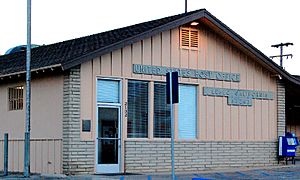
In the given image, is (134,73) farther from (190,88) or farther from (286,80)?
(286,80)

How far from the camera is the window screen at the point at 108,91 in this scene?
838 inches

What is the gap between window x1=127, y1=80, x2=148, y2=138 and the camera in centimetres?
2203

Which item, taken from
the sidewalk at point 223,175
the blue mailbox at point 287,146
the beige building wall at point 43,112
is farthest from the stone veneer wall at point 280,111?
the beige building wall at point 43,112

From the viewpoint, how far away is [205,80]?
78.8 feet

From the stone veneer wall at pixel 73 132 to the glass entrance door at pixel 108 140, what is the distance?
2.23ft

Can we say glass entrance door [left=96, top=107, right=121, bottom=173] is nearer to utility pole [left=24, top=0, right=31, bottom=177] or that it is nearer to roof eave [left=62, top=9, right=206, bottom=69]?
roof eave [left=62, top=9, right=206, bottom=69]

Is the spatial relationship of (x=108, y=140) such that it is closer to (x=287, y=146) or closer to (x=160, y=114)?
(x=160, y=114)

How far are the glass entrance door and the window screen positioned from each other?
301mm

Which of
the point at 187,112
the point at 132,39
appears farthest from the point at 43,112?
the point at 187,112

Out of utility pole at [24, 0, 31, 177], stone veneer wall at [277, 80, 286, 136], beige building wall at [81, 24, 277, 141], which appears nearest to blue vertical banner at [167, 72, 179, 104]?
utility pole at [24, 0, 31, 177]

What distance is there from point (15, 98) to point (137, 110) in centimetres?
471

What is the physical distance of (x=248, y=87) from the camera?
25.4 meters

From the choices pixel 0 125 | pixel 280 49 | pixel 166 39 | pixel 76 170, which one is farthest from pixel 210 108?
pixel 280 49

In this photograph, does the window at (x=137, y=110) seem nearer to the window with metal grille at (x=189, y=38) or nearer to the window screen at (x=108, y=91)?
the window screen at (x=108, y=91)
